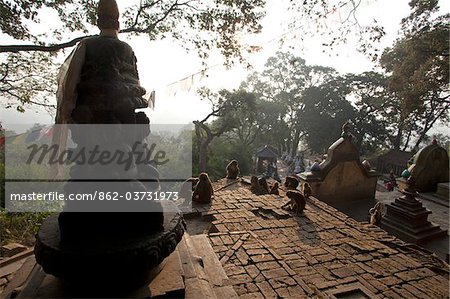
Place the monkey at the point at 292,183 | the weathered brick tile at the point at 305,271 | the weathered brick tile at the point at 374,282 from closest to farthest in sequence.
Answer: the weathered brick tile at the point at 374,282 → the weathered brick tile at the point at 305,271 → the monkey at the point at 292,183

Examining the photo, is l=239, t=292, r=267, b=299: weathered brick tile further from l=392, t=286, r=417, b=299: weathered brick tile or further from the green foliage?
the green foliage

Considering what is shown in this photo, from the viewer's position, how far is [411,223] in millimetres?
8656

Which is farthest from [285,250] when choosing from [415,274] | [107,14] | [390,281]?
Answer: [107,14]

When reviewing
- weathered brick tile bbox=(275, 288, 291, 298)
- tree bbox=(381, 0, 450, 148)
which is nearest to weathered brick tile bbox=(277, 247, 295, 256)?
weathered brick tile bbox=(275, 288, 291, 298)

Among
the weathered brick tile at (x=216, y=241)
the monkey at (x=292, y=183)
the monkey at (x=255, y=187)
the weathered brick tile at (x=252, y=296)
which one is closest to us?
the weathered brick tile at (x=252, y=296)

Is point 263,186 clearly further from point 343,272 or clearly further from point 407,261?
point 343,272

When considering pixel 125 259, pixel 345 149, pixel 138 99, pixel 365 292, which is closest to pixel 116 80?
pixel 138 99

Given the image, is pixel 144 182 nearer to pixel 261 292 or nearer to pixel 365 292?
pixel 261 292

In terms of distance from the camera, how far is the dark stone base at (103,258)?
2027 millimetres

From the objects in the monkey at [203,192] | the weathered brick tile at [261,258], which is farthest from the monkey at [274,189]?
the weathered brick tile at [261,258]

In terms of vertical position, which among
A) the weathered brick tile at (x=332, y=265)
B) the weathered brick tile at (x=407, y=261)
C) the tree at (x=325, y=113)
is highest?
the tree at (x=325, y=113)

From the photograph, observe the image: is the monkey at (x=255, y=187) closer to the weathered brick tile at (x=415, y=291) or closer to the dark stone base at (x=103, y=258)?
the weathered brick tile at (x=415, y=291)

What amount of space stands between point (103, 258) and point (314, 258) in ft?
15.8

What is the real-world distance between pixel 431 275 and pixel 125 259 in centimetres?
623
